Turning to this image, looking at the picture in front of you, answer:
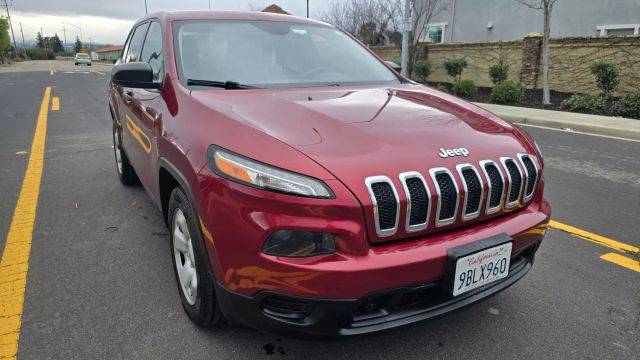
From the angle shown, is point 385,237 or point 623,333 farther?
point 623,333

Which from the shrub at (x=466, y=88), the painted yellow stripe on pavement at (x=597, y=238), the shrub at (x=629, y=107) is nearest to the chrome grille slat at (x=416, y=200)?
the painted yellow stripe on pavement at (x=597, y=238)

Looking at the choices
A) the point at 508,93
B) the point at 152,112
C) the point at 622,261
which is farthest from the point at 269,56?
the point at 508,93

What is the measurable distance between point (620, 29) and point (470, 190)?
18.7m

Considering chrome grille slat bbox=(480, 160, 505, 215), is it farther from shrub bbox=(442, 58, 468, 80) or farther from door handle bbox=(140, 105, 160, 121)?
shrub bbox=(442, 58, 468, 80)

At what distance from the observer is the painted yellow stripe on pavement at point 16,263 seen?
91.5 inches

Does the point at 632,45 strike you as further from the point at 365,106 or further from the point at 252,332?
the point at 252,332

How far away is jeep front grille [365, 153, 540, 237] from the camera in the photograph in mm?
1776

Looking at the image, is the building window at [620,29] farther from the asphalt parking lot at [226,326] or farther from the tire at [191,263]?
the tire at [191,263]

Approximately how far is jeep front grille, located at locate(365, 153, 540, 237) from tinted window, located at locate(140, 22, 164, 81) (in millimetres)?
1740

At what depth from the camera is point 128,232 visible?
11.8ft

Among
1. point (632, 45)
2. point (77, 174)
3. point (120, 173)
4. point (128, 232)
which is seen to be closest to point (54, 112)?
point (77, 174)

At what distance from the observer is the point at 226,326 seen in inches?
92.4

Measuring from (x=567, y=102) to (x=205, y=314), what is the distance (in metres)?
11.8

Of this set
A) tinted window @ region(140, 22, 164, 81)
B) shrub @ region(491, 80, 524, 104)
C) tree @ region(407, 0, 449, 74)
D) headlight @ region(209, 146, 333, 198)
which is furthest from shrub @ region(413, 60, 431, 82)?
headlight @ region(209, 146, 333, 198)
